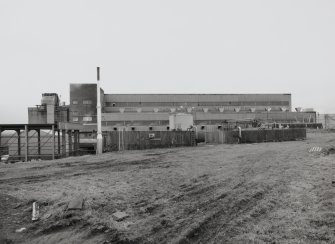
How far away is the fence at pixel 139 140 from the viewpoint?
103 ft

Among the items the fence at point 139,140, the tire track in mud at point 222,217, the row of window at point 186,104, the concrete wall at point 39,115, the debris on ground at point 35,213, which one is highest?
the row of window at point 186,104

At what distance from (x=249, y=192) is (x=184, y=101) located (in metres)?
65.4

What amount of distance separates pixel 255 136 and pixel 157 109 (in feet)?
124

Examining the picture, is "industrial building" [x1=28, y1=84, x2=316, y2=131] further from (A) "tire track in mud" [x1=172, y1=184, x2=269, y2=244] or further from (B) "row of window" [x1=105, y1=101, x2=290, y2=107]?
(A) "tire track in mud" [x1=172, y1=184, x2=269, y2=244]

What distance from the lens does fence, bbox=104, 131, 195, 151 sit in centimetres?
3133

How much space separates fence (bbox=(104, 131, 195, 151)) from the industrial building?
77.9ft

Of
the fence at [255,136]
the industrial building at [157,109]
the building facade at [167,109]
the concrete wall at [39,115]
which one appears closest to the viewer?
the fence at [255,136]

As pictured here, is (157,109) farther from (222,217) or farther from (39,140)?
(222,217)

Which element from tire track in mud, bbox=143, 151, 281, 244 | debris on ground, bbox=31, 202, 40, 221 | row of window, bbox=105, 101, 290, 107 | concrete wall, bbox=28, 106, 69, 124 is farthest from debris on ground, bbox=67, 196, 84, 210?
row of window, bbox=105, 101, 290, 107

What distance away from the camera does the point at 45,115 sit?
196ft

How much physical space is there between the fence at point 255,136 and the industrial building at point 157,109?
19861mm

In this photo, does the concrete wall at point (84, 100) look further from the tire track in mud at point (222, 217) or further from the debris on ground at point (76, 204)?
the tire track in mud at point (222, 217)

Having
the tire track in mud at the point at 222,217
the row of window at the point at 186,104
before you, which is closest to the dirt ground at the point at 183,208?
the tire track in mud at the point at 222,217

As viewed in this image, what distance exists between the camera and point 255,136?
34656 mm
